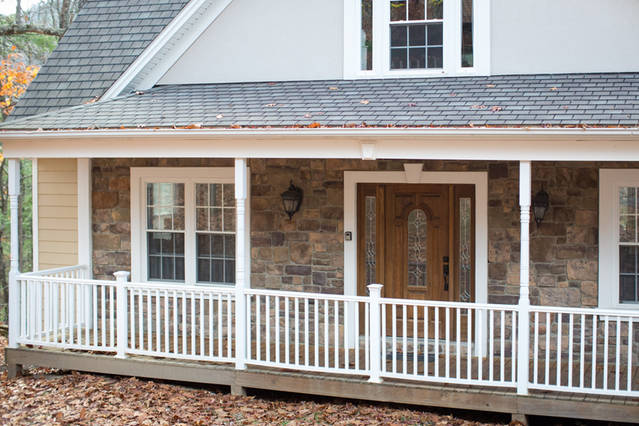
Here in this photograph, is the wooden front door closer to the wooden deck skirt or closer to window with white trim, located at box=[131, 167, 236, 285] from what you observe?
the wooden deck skirt

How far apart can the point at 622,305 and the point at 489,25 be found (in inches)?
143

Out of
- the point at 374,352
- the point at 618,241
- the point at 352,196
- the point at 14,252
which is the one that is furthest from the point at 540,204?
the point at 14,252

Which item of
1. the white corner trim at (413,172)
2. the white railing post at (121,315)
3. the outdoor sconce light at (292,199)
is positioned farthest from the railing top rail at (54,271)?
the white corner trim at (413,172)

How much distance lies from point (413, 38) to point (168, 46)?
3283 millimetres

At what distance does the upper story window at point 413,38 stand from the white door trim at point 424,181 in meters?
1.34

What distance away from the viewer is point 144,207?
9.67 m

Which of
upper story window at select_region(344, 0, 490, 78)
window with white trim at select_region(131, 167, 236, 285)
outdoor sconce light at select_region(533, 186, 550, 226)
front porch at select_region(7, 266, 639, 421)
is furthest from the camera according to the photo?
window with white trim at select_region(131, 167, 236, 285)

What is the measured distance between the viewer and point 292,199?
888 cm

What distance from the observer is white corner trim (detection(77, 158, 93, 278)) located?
32.0 feet

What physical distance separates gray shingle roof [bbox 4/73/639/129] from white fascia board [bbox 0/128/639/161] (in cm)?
13

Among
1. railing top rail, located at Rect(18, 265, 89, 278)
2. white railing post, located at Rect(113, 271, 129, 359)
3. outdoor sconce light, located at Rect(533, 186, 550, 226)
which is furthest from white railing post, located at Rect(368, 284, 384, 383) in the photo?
railing top rail, located at Rect(18, 265, 89, 278)

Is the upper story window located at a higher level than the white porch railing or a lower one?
higher

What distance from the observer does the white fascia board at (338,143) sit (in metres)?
6.74

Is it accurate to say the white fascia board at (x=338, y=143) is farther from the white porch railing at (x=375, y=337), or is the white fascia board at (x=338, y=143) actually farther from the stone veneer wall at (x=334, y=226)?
the white porch railing at (x=375, y=337)
